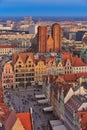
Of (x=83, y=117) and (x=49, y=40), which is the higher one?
(x=83, y=117)

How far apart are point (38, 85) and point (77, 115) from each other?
22.7m

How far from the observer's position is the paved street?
3533 cm

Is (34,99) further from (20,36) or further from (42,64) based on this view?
(20,36)

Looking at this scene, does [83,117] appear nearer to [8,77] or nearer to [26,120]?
[26,120]

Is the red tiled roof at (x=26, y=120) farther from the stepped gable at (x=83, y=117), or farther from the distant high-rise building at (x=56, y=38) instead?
the distant high-rise building at (x=56, y=38)

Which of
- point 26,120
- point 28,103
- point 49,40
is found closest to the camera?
point 26,120

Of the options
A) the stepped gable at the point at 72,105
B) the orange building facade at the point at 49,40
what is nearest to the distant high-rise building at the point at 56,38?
the orange building facade at the point at 49,40

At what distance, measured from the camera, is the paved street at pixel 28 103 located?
35.3m

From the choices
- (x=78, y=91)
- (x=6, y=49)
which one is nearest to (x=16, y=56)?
(x=78, y=91)

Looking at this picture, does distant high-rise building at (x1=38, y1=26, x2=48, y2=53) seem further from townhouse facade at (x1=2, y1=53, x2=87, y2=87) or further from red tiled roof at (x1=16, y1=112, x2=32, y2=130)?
red tiled roof at (x1=16, y1=112, x2=32, y2=130)

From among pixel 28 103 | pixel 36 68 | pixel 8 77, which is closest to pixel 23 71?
pixel 36 68

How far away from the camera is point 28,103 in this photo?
1655 inches

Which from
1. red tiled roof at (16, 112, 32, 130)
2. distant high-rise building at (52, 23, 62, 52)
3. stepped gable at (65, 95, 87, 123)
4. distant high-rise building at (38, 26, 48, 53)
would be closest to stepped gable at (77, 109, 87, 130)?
stepped gable at (65, 95, 87, 123)

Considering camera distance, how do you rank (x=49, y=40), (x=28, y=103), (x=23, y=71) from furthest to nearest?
1. (x=49, y=40)
2. (x=23, y=71)
3. (x=28, y=103)
